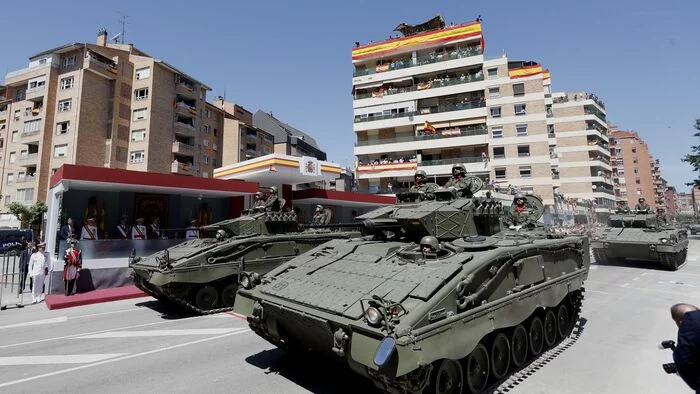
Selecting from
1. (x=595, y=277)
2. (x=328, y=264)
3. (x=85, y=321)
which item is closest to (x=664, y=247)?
(x=595, y=277)

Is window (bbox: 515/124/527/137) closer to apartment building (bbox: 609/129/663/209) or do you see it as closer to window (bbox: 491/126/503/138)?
window (bbox: 491/126/503/138)

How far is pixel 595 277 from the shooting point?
14953mm

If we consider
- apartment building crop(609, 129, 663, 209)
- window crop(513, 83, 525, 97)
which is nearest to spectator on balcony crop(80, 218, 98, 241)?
window crop(513, 83, 525, 97)

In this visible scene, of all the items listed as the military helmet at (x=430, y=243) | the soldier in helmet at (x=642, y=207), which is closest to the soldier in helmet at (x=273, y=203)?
the military helmet at (x=430, y=243)

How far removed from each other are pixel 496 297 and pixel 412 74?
37035 mm

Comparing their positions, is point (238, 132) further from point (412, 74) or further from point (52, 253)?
point (52, 253)

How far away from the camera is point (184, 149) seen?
45000mm

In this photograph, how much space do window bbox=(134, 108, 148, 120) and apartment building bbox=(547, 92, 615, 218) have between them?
46199 millimetres

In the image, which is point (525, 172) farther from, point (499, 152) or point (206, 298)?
point (206, 298)

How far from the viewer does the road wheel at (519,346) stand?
5.85 metres

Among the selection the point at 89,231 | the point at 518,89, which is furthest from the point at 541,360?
the point at 518,89

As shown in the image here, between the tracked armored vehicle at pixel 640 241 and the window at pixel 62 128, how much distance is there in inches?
1765

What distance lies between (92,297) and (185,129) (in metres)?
36.7

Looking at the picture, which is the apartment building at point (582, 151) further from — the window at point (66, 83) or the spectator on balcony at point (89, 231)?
the window at point (66, 83)
